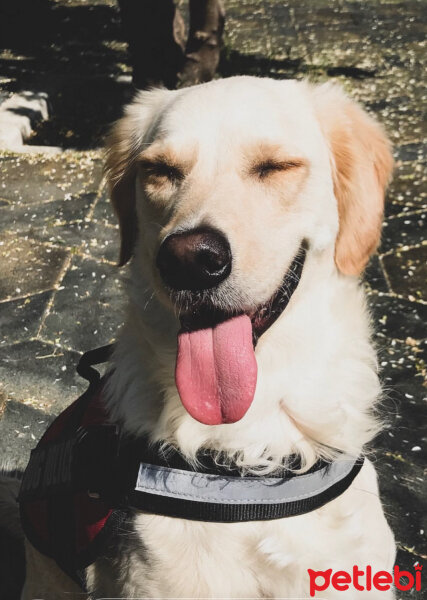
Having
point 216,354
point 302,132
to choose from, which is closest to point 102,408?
point 216,354

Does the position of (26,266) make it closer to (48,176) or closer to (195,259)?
(48,176)

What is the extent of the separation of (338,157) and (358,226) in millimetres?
242

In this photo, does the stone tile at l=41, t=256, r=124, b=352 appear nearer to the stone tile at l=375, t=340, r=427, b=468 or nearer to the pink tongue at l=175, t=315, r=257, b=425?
the stone tile at l=375, t=340, r=427, b=468

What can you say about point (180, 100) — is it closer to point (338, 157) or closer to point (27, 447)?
point (338, 157)

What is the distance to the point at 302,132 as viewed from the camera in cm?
202

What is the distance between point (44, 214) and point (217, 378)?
12.4 ft

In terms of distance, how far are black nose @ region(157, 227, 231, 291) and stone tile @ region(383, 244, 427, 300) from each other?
9.20 feet

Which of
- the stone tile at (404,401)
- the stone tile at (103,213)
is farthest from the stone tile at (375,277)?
the stone tile at (103,213)

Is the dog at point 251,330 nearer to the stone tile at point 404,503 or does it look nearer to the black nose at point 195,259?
the black nose at point 195,259

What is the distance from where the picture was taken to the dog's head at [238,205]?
1.71 m

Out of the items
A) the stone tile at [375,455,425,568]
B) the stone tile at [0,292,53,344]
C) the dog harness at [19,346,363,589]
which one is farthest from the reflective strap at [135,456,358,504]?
the stone tile at [0,292,53,344]

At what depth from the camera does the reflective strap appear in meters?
1.70

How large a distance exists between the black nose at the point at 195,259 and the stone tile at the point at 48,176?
12.9 ft

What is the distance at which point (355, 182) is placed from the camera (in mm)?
2051
